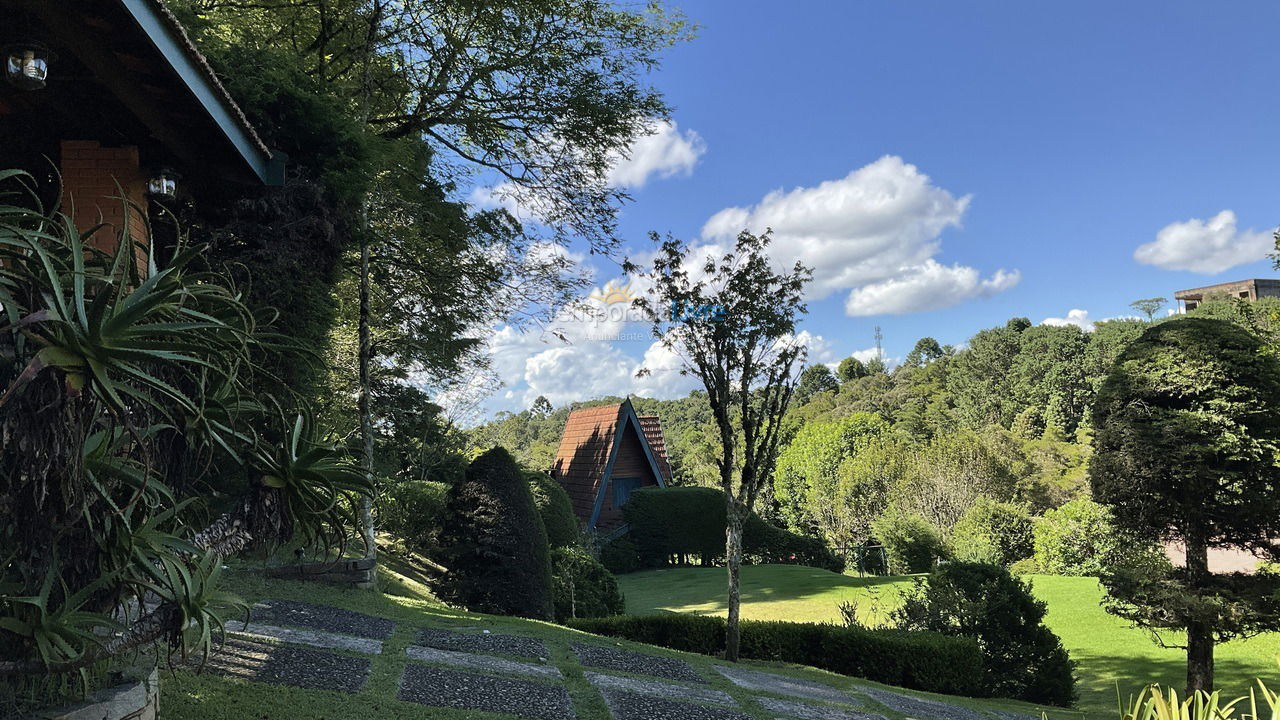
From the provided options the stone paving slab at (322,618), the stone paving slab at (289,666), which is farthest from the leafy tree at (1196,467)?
the stone paving slab at (289,666)

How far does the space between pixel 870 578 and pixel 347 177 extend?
609 inches

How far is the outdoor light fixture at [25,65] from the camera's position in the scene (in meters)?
4.83

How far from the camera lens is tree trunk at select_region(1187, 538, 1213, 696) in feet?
28.5

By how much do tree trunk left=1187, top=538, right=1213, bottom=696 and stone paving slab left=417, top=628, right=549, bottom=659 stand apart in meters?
7.75

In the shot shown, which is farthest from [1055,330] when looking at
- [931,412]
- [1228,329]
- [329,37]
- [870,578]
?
[329,37]

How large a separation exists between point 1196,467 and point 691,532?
15.1 metres

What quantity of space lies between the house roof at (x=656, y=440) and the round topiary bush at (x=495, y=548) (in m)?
13.8

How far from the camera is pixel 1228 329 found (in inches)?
342

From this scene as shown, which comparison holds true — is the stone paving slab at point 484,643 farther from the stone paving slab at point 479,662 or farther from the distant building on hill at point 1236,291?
the distant building on hill at point 1236,291

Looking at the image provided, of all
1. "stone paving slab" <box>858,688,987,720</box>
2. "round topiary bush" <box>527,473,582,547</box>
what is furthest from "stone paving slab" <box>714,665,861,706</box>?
"round topiary bush" <box>527,473,582,547</box>

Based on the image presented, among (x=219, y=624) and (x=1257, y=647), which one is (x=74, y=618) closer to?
(x=219, y=624)

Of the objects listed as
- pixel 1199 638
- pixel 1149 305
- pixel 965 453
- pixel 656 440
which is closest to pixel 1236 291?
pixel 1149 305

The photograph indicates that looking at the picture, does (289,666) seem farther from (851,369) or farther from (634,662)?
(851,369)

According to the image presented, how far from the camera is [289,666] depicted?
500 centimetres
